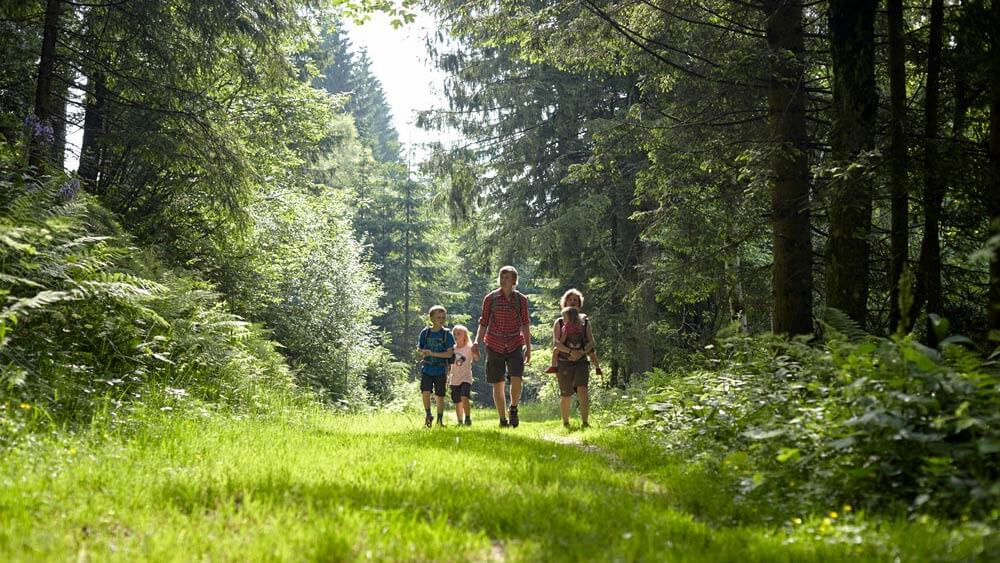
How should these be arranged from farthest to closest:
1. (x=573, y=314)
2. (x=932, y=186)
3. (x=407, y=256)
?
(x=407, y=256) < (x=573, y=314) < (x=932, y=186)

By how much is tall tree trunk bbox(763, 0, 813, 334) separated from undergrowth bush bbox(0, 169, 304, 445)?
22.4 ft

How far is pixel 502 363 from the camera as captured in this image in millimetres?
10500

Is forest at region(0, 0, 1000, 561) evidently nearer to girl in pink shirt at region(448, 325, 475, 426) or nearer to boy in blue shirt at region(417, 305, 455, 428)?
boy in blue shirt at region(417, 305, 455, 428)

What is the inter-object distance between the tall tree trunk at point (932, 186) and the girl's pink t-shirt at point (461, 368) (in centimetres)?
646

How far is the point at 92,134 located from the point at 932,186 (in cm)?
1197

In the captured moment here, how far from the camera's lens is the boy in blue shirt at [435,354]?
1079cm

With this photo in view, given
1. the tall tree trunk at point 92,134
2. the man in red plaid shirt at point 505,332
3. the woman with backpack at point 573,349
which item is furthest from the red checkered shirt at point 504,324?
the tall tree trunk at point 92,134

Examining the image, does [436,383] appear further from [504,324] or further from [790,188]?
[790,188]

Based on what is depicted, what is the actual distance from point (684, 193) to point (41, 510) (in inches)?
356

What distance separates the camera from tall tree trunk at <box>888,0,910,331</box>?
22.3 feet

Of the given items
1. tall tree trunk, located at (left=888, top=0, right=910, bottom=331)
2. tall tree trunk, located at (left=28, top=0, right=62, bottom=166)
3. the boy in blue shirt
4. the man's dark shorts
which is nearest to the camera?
tall tree trunk, located at (left=888, top=0, right=910, bottom=331)

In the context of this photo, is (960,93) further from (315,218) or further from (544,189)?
(315,218)

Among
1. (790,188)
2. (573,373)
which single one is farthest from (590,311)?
(790,188)

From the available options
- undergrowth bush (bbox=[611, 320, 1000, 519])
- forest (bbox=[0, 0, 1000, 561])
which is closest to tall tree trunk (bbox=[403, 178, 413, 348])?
forest (bbox=[0, 0, 1000, 561])
